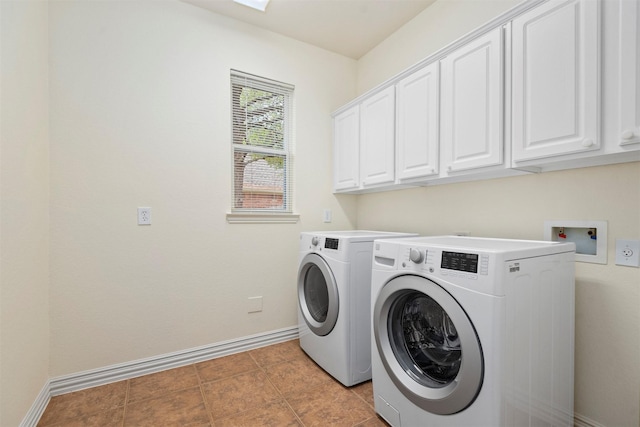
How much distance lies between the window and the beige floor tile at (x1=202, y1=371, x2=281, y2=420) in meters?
1.20

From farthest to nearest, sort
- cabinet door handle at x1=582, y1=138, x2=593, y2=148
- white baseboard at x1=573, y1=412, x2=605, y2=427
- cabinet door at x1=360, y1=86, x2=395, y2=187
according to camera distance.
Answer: cabinet door at x1=360, y1=86, x2=395, y2=187 < white baseboard at x1=573, y1=412, x2=605, y2=427 < cabinet door handle at x1=582, y1=138, x2=593, y2=148

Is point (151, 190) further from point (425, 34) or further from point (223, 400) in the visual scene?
point (425, 34)

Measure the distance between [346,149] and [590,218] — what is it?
172cm

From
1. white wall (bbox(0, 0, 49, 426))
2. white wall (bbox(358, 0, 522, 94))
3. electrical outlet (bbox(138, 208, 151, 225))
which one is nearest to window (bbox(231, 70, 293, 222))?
electrical outlet (bbox(138, 208, 151, 225))

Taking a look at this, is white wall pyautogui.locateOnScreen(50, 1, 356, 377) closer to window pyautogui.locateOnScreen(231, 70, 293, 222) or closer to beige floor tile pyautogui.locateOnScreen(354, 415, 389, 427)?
window pyautogui.locateOnScreen(231, 70, 293, 222)

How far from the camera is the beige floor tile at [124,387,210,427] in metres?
1.54

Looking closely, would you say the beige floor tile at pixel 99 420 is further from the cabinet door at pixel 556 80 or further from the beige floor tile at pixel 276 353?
the cabinet door at pixel 556 80

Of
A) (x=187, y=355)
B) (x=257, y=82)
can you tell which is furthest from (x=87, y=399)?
(x=257, y=82)

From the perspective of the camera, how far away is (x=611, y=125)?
114 cm

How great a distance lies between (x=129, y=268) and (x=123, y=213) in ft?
1.21

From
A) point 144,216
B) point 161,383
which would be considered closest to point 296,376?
point 161,383

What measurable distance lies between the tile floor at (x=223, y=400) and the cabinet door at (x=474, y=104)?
4.86 feet

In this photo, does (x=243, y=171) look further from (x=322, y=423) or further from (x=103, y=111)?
(x=322, y=423)

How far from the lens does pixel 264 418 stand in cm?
156
